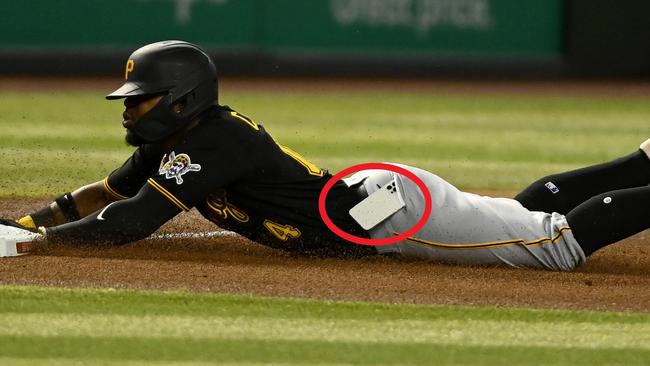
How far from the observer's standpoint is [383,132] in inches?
429

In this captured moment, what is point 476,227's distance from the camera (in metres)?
4.77

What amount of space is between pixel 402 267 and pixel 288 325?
40.3 inches

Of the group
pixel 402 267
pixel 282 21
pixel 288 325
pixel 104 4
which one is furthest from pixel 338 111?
pixel 288 325

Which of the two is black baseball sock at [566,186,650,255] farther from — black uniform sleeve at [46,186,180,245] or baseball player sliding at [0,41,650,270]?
black uniform sleeve at [46,186,180,245]

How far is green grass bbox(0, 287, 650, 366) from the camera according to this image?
11.8 feet

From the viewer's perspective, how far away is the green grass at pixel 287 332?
141 inches

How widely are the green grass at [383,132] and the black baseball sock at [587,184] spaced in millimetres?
2899

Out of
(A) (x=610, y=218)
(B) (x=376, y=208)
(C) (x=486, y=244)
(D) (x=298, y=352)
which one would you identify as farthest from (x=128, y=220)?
(A) (x=610, y=218)

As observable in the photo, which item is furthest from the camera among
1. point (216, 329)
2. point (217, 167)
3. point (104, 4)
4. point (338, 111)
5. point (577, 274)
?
point (104, 4)

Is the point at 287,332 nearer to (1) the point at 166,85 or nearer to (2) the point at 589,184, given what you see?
(1) the point at 166,85

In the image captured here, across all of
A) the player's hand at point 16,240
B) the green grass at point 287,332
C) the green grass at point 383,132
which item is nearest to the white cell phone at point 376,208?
the green grass at point 287,332

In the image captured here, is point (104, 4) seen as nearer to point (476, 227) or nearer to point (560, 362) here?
point (476, 227)

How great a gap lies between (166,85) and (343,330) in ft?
4.04

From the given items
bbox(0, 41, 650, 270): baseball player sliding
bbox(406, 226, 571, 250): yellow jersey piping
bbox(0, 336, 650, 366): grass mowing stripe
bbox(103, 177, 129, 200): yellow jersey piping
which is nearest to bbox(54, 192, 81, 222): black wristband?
bbox(103, 177, 129, 200): yellow jersey piping
